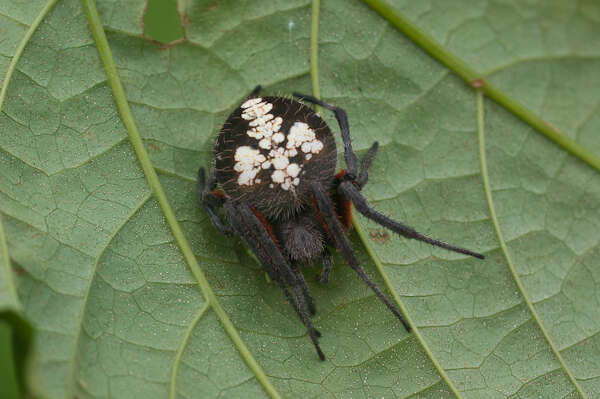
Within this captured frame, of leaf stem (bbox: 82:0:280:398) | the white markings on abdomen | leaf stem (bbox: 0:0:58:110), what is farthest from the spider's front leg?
leaf stem (bbox: 0:0:58:110)

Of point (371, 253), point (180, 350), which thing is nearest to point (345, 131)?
point (371, 253)

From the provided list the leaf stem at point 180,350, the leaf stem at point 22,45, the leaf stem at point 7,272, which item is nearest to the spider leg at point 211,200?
the leaf stem at point 180,350

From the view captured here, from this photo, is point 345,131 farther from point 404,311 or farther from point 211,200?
point 404,311

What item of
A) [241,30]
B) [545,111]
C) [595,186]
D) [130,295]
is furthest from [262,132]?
[595,186]

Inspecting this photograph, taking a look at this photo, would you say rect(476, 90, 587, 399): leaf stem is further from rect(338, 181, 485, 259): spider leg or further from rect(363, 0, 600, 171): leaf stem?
rect(338, 181, 485, 259): spider leg

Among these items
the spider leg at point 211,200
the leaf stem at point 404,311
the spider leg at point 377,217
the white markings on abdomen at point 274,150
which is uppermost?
the white markings on abdomen at point 274,150

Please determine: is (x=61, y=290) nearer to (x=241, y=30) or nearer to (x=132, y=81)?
(x=132, y=81)

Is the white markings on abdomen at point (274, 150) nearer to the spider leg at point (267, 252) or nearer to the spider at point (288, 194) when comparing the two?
the spider at point (288, 194)
